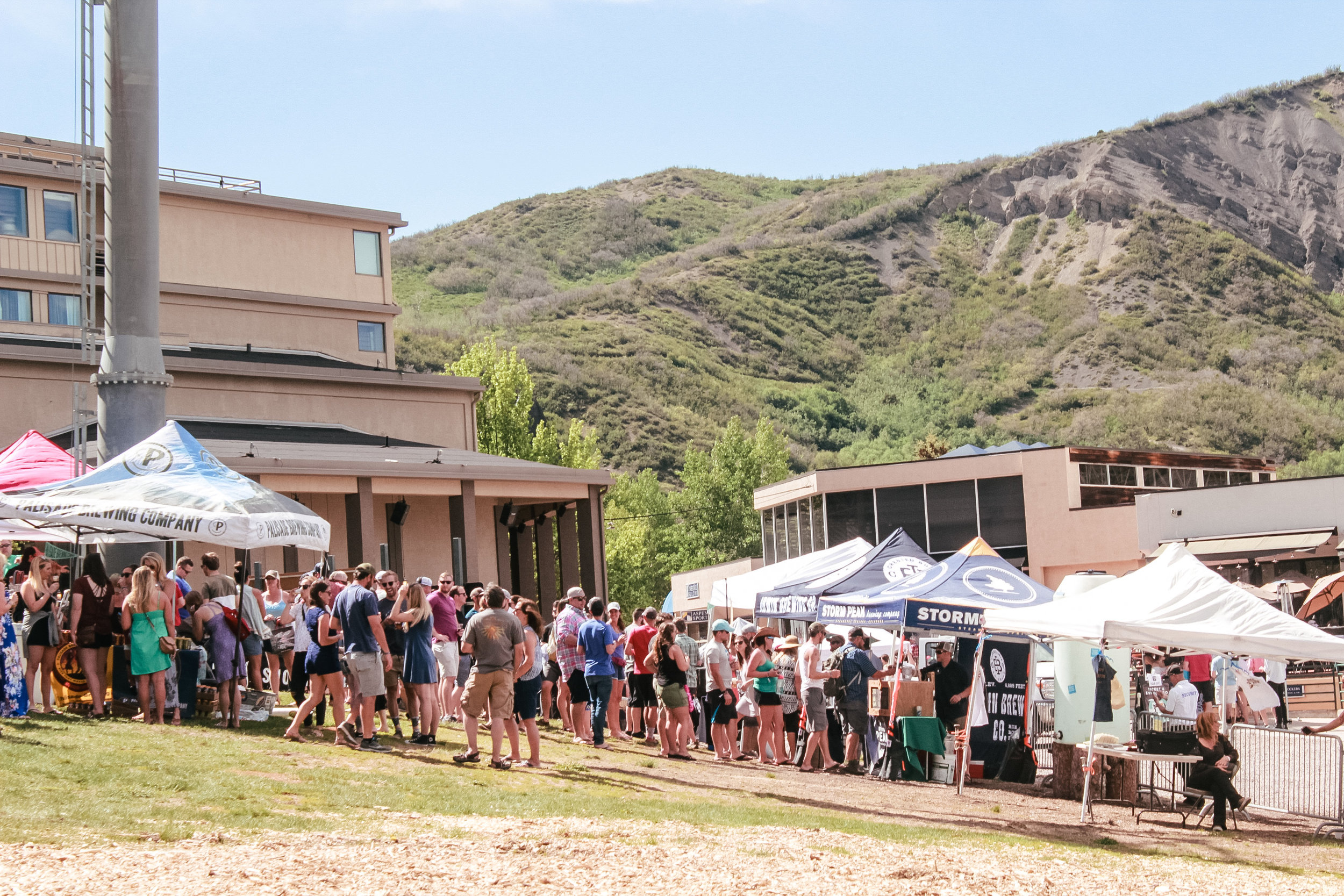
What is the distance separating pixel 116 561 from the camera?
16.9 m

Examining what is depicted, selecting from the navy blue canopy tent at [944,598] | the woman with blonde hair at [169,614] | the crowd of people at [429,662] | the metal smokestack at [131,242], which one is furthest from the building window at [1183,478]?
the woman with blonde hair at [169,614]

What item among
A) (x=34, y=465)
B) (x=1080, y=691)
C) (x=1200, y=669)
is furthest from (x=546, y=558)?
(x=1080, y=691)

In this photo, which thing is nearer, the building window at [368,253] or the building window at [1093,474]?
the building window at [368,253]

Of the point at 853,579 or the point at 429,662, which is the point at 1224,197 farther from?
the point at 429,662

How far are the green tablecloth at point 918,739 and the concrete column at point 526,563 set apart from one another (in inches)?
801

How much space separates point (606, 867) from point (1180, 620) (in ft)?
22.6

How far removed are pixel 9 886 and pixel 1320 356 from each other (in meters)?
163

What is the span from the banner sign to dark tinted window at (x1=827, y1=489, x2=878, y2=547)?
28.2 m

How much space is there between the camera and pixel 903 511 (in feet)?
145

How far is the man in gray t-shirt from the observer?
1265cm

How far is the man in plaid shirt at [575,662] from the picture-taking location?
16.2 m

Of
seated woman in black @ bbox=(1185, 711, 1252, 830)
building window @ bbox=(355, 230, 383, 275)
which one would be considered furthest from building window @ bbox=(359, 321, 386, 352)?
seated woman in black @ bbox=(1185, 711, 1252, 830)

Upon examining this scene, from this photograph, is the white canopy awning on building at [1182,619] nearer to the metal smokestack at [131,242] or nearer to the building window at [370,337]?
the metal smokestack at [131,242]

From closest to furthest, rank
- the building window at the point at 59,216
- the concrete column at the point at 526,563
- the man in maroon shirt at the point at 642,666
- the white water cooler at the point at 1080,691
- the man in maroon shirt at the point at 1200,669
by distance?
the white water cooler at the point at 1080,691 → the man in maroon shirt at the point at 642,666 → the man in maroon shirt at the point at 1200,669 → the building window at the point at 59,216 → the concrete column at the point at 526,563
